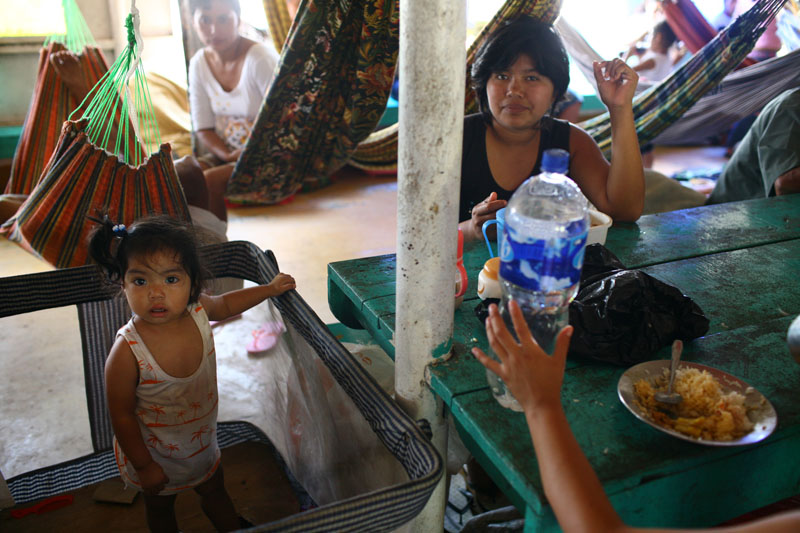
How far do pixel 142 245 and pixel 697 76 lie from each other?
8.37 ft

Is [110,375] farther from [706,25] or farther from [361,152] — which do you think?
[706,25]

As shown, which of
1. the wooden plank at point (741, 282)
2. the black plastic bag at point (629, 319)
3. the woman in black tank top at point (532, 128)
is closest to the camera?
the black plastic bag at point (629, 319)

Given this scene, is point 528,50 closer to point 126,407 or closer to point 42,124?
point 126,407

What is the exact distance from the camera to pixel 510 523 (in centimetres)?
147

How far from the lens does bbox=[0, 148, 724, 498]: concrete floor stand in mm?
1966

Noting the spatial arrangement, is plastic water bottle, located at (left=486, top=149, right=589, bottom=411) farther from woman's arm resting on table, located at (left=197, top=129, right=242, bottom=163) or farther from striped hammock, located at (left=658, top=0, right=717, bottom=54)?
striped hammock, located at (left=658, top=0, right=717, bottom=54)

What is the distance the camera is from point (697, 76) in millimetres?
2764

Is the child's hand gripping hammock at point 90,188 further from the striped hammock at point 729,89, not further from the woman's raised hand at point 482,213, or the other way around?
the striped hammock at point 729,89

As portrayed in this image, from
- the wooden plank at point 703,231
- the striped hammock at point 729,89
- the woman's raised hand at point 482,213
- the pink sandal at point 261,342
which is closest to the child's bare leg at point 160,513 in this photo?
the pink sandal at point 261,342

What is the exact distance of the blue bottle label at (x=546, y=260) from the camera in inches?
34.8

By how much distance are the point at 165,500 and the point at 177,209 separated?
3.21ft

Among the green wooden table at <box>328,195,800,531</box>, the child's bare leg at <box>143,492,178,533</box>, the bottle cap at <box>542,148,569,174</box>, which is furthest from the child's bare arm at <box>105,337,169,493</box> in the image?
the bottle cap at <box>542,148,569,174</box>

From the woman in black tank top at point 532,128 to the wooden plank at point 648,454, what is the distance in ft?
2.06

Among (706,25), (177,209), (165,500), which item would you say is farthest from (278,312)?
(706,25)
